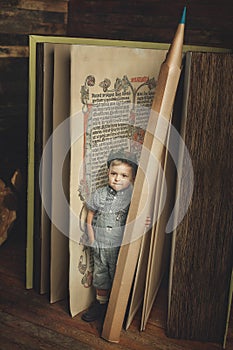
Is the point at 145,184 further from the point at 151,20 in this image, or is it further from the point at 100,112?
the point at 151,20

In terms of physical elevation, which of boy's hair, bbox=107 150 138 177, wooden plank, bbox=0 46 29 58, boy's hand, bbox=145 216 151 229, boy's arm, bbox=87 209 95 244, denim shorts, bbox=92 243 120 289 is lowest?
denim shorts, bbox=92 243 120 289

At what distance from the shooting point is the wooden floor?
3.19 ft

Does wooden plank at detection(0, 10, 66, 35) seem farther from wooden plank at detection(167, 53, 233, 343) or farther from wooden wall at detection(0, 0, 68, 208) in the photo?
wooden plank at detection(167, 53, 233, 343)

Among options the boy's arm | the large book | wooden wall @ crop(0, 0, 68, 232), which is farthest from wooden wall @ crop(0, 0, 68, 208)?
the boy's arm

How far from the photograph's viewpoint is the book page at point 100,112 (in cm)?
96

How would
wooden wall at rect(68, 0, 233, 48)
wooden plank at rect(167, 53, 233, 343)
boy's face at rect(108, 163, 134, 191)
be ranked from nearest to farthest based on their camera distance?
wooden plank at rect(167, 53, 233, 343)
boy's face at rect(108, 163, 134, 191)
wooden wall at rect(68, 0, 233, 48)

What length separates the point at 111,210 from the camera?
1013 mm

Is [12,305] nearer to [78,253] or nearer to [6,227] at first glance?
[78,253]

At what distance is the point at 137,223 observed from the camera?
3.10 feet

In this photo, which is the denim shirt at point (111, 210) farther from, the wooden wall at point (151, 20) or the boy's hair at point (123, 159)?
the wooden wall at point (151, 20)

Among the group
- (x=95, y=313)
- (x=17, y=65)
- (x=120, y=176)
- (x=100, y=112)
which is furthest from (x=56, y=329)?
(x=17, y=65)

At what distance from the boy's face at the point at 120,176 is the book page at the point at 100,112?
3cm

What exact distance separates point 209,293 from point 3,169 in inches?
25.4

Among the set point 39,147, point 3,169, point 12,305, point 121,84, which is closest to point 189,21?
point 121,84
